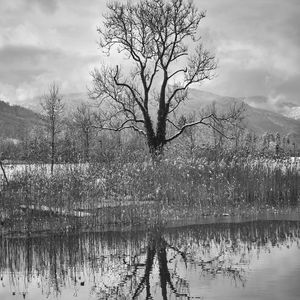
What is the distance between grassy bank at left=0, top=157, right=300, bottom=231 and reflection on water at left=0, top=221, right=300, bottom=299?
1.60 meters

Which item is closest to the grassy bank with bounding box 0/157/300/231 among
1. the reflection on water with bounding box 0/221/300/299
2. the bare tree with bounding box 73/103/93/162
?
the reflection on water with bounding box 0/221/300/299

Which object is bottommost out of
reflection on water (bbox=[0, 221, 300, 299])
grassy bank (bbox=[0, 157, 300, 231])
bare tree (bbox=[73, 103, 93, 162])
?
reflection on water (bbox=[0, 221, 300, 299])

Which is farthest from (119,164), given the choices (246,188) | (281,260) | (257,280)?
(257,280)

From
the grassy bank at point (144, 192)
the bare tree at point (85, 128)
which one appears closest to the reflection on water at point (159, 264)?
the grassy bank at point (144, 192)

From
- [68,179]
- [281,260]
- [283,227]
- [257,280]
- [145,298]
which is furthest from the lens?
[68,179]

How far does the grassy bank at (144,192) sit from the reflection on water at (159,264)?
160cm

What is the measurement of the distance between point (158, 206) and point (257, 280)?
842cm

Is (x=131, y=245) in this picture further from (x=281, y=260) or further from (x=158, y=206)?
(x=158, y=206)

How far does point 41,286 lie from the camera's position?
9133 mm

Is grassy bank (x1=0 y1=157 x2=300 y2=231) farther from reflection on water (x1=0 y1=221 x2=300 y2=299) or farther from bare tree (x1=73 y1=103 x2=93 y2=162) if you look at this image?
bare tree (x1=73 y1=103 x2=93 y2=162)

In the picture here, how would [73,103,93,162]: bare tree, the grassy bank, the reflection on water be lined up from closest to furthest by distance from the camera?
1. the reflection on water
2. the grassy bank
3. [73,103,93,162]: bare tree

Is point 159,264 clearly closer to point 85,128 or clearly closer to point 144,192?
point 144,192

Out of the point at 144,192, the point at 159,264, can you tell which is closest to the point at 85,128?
the point at 144,192

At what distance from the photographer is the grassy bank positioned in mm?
15344
